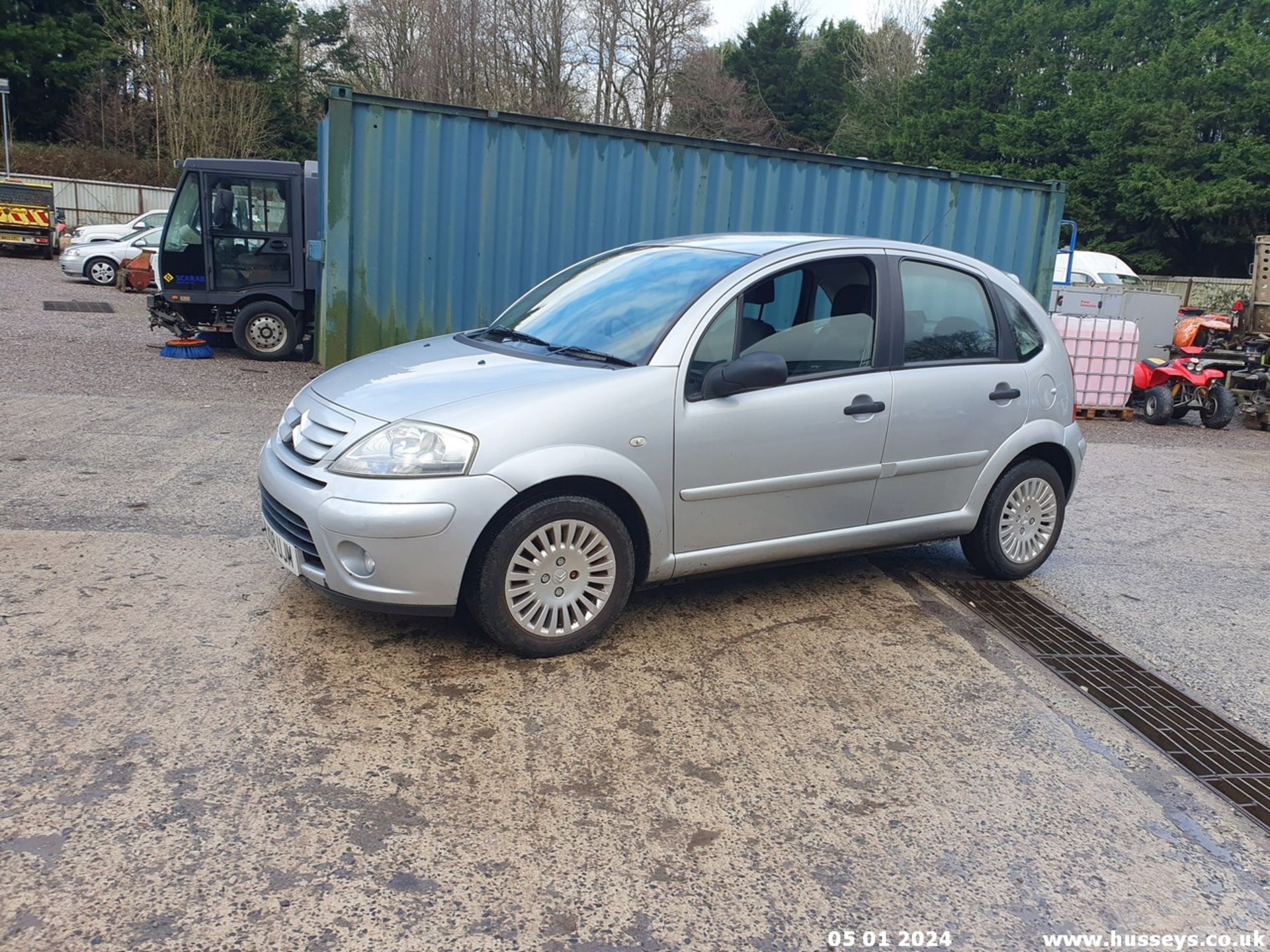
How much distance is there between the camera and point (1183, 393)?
44.0 ft

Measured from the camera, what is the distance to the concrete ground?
2.72m

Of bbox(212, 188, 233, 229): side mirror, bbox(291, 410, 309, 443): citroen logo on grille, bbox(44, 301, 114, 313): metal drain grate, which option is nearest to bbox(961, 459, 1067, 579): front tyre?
bbox(291, 410, 309, 443): citroen logo on grille

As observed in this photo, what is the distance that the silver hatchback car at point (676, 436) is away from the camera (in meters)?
3.91

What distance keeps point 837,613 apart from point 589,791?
6.85 feet

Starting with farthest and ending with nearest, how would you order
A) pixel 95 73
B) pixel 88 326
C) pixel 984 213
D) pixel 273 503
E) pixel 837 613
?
1. pixel 95 73
2. pixel 88 326
3. pixel 984 213
4. pixel 837 613
5. pixel 273 503

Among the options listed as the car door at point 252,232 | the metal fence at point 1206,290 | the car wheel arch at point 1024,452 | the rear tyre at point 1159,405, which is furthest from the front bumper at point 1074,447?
the metal fence at point 1206,290

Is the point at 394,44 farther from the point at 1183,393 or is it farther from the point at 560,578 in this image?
the point at 560,578

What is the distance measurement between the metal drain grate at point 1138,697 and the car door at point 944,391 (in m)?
0.63

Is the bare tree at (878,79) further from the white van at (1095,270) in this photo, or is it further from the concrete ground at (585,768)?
the concrete ground at (585,768)

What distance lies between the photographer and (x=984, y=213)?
40.4 feet

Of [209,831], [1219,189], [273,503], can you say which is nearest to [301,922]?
[209,831]

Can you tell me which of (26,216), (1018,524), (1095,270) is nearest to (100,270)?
(26,216)

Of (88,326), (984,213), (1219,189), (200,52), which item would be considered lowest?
(88,326)

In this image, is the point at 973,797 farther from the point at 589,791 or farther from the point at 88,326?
the point at 88,326
